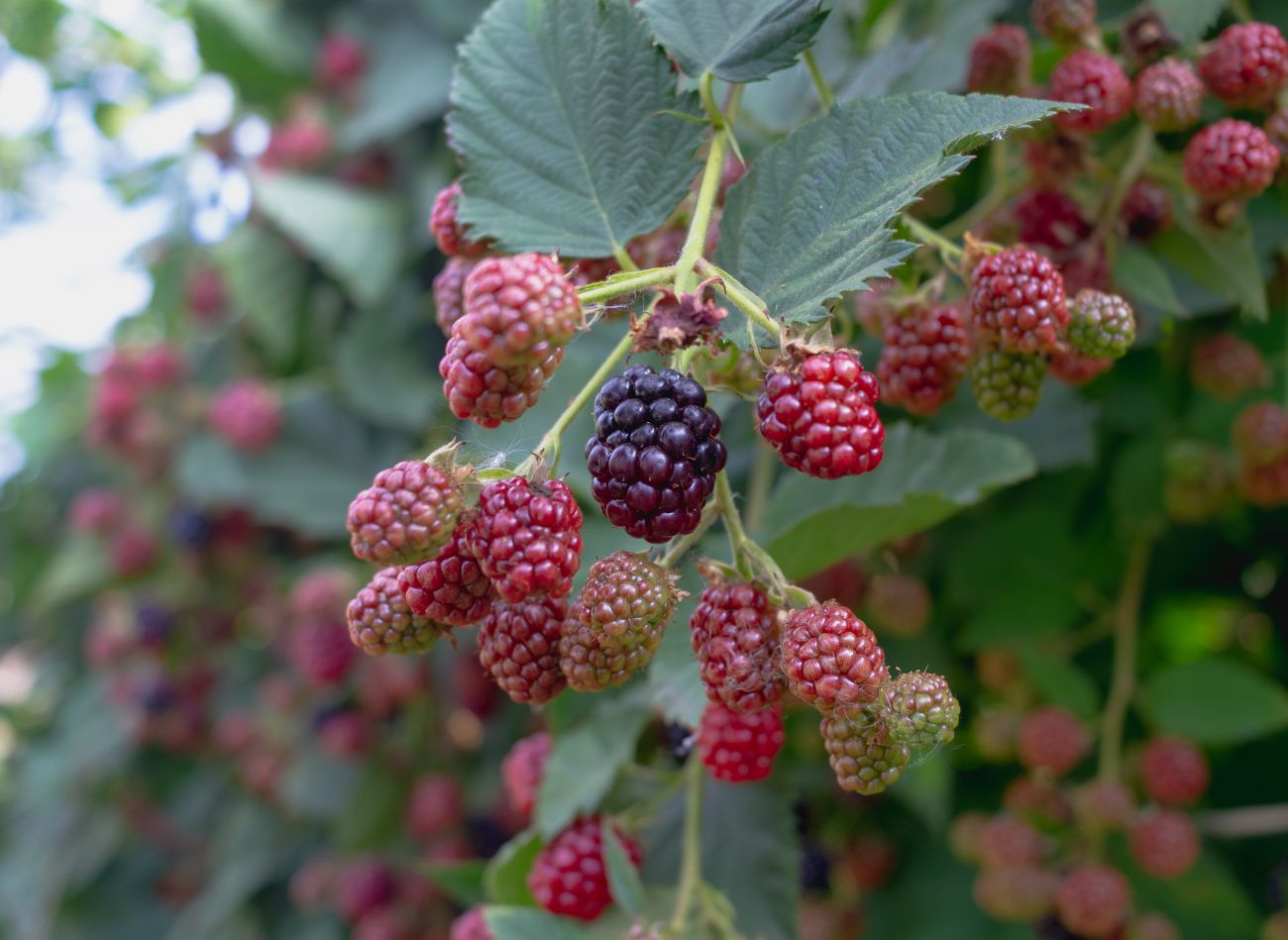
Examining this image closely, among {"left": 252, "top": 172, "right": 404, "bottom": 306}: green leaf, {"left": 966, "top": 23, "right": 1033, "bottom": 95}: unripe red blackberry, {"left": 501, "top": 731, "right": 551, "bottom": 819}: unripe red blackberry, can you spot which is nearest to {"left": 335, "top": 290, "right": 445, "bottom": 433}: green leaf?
{"left": 252, "top": 172, "right": 404, "bottom": 306}: green leaf

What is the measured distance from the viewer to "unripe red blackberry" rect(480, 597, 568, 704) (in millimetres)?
628

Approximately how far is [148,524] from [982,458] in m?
2.00

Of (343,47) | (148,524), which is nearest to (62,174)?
→ (148,524)

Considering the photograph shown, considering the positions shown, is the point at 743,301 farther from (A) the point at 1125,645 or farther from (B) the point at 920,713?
(A) the point at 1125,645

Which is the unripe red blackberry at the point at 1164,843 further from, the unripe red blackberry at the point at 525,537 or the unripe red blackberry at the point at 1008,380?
the unripe red blackberry at the point at 525,537

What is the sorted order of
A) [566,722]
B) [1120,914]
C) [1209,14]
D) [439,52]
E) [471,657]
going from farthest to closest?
1. [439,52]
2. [471,657]
3. [1120,914]
4. [566,722]
5. [1209,14]

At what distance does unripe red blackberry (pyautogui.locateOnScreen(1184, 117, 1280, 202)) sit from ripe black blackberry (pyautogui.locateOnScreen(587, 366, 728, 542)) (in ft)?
1.53

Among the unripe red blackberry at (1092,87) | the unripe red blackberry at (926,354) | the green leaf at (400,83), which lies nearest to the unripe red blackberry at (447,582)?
the unripe red blackberry at (926,354)

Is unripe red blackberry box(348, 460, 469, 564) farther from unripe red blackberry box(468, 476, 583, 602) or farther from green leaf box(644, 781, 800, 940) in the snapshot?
green leaf box(644, 781, 800, 940)

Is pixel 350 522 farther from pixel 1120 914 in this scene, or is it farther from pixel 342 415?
pixel 342 415

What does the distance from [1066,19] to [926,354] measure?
1.03 feet

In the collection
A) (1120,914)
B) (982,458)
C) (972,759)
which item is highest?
(982,458)

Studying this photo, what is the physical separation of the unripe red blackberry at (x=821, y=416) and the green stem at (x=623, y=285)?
0.29 feet

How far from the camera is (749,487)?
1162 millimetres
